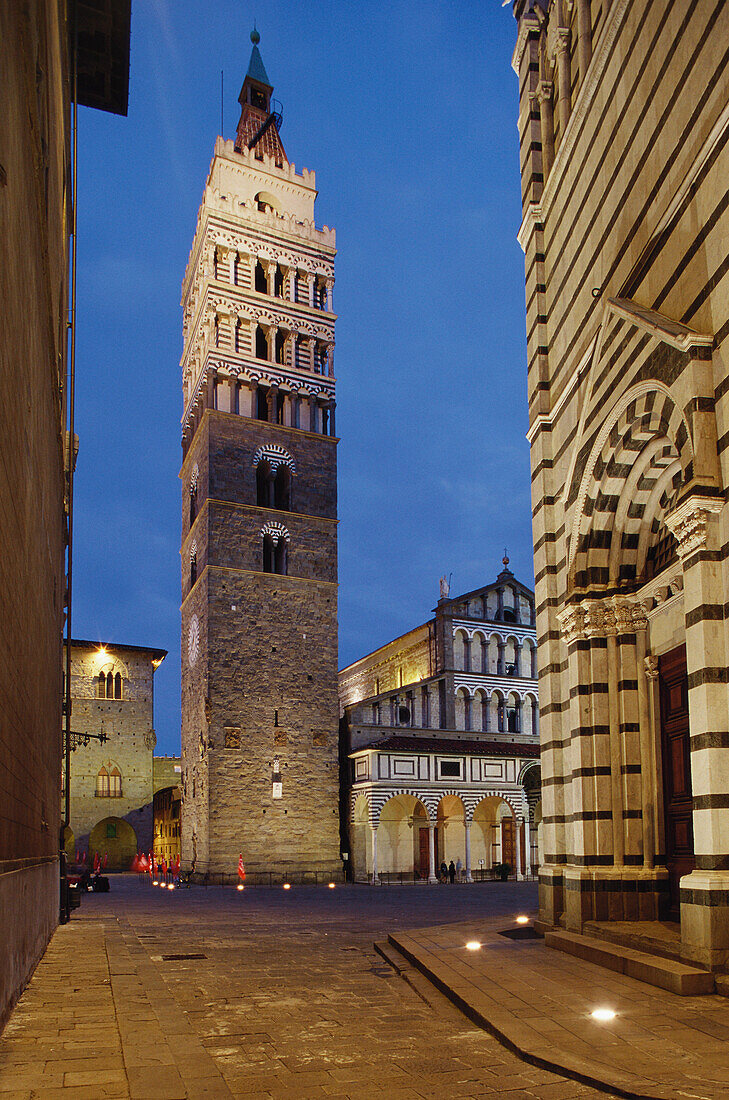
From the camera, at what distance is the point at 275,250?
4262 cm

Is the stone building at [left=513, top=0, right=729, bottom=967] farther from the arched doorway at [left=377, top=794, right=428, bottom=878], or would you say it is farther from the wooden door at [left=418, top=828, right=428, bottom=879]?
the wooden door at [left=418, top=828, right=428, bottom=879]

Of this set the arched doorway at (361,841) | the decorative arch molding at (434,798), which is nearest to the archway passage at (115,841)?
the arched doorway at (361,841)

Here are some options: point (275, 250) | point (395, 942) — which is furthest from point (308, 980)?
point (275, 250)

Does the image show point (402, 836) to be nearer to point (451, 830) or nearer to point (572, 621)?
point (451, 830)

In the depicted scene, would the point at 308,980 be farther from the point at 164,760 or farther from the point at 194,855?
the point at 164,760

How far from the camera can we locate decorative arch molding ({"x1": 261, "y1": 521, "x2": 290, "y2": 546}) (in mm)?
39438

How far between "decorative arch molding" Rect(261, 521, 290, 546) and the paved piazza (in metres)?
25.2

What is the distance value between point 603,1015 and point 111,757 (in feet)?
149

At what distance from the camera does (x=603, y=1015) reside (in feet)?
24.9

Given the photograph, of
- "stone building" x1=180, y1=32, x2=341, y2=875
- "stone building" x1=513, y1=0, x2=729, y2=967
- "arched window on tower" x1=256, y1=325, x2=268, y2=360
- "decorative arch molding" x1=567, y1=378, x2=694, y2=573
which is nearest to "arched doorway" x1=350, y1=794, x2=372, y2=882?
"stone building" x1=180, y1=32, x2=341, y2=875

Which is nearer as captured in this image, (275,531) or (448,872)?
(448,872)

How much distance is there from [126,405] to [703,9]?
198897mm

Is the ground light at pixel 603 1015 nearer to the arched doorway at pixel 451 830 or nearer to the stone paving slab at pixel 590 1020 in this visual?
the stone paving slab at pixel 590 1020

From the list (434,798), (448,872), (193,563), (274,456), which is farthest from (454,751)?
(274,456)
